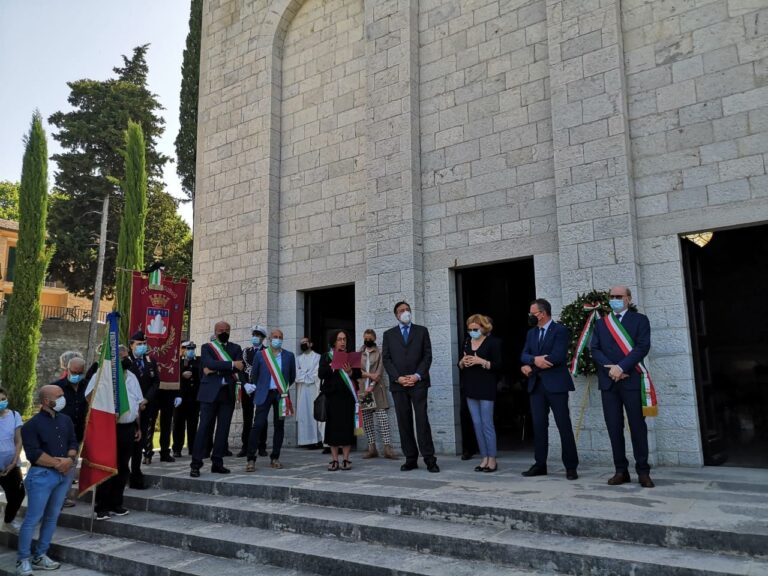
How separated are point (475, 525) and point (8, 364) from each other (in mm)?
20148

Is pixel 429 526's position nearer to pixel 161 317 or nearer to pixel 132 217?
pixel 161 317

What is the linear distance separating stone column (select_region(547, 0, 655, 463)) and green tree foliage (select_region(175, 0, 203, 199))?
11901 mm

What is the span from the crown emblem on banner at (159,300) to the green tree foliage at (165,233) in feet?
60.6

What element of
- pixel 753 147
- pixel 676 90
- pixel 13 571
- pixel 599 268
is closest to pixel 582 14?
pixel 676 90

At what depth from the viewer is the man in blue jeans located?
4863 millimetres

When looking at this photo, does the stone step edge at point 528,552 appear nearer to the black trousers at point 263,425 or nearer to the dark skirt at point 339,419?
the black trousers at point 263,425

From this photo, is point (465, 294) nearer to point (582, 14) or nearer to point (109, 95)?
point (582, 14)

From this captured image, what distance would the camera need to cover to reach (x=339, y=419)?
6902 millimetres

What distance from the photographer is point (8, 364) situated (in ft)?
63.9

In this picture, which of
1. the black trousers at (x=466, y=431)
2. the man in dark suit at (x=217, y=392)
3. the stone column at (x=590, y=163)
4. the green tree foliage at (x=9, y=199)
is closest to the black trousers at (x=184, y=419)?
the man in dark suit at (x=217, y=392)

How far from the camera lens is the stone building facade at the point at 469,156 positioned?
655 cm

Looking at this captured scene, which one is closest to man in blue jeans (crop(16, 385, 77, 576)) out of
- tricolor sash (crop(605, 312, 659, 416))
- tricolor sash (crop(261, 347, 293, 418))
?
tricolor sash (crop(261, 347, 293, 418))

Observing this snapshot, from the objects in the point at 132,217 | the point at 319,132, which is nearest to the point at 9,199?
the point at 132,217

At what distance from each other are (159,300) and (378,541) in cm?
557
